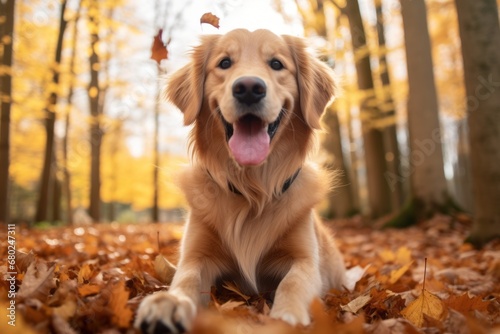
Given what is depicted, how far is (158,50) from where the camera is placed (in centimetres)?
299

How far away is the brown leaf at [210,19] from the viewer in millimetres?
2889

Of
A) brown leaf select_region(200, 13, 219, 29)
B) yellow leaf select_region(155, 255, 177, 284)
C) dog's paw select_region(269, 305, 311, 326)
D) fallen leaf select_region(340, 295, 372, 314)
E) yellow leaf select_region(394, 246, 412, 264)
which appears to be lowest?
yellow leaf select_region(394, 246, 412, 264)

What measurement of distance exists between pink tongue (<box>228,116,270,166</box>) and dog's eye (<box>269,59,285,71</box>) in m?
0.50

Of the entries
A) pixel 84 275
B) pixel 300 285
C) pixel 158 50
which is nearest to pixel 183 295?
pixel 300 285

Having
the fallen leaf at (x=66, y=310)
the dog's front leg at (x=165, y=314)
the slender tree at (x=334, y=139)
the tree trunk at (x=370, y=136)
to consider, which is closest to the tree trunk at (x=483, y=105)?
the dog's front leg at (x=165, y=314)

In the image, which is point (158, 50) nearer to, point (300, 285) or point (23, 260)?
point (23, 260)

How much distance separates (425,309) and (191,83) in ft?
6.93

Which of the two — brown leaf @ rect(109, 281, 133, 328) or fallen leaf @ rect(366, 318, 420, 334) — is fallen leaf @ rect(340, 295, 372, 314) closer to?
fallen leaf @ rect(366, 318, 420, 334)

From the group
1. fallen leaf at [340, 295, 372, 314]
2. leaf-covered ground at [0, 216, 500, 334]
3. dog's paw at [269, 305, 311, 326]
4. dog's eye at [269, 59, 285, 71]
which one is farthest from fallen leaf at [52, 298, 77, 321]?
dog's eye at [269, 59, 285, 71]

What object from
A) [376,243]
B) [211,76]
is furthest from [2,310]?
[376,243]

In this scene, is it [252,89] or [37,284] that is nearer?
[37,284]

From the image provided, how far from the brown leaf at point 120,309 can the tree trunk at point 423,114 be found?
699cm

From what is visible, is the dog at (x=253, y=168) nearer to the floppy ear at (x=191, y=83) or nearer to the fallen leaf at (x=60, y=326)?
the floppy ear at (x=191, y=83)

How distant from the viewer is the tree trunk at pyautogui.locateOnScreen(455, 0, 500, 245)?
4516 millimetres
